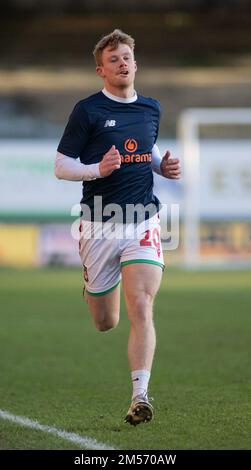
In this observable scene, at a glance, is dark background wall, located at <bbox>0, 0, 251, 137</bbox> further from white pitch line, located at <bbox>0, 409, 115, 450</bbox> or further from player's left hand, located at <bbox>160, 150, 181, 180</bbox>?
white pitch line, located at <bbox>0, 409, 115, 450</bbox>

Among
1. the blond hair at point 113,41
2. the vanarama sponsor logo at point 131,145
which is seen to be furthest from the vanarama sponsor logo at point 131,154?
the blond hair at point 113,41

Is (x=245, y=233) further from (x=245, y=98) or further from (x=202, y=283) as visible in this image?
(x=245, y=98)

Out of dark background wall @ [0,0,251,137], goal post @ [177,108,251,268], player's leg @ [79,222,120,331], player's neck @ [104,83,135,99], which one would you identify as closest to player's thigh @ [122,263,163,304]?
player's leg @ [79,222,120,331]

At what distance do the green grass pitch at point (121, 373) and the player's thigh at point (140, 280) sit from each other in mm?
725

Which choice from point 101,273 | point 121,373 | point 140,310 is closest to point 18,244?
point 121,373

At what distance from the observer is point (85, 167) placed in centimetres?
660

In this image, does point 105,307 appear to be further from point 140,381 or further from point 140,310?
point 140,381

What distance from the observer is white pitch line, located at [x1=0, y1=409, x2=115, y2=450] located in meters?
5.74

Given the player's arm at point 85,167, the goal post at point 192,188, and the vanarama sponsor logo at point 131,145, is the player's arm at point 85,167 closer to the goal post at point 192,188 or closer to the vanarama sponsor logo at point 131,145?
the vanarama sponsor logo at point 131,145

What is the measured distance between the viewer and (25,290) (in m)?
18.7

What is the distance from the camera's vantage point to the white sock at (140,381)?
20.9 ft

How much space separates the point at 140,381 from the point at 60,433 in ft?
1.82

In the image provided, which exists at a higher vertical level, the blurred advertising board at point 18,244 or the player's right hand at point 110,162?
the player's right hand at point 110,162

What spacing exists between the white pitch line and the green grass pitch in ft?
0.21
